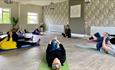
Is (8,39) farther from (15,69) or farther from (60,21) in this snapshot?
(60,21)

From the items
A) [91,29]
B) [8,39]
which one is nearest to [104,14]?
[91,29]

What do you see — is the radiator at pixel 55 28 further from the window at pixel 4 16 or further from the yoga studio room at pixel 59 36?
the window at pixel 4 16

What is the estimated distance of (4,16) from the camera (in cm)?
1594

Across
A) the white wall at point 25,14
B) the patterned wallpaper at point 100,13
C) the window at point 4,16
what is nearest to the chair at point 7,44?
the patterned wallpaper at point 100,13

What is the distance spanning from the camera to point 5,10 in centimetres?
1588

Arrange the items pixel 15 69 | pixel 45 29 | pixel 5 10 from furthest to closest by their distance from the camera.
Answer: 1. pixel 45 29
2. pixel 5 10
3. pixel 15 69

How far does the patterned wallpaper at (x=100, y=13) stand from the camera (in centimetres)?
1076

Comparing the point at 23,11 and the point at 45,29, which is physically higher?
the point at 23,11

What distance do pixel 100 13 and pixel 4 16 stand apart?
946 cm

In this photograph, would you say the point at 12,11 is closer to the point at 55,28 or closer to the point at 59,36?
the point at 55,28

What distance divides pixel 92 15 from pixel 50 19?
6568mm

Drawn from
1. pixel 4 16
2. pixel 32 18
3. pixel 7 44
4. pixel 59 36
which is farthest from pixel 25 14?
pixel 7 44

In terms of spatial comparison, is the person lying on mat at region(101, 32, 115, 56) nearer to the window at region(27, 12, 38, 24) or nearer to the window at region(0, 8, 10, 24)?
the window at region(0, 8, 10, 24)

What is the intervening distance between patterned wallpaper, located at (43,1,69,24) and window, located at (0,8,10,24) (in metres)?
4.42
